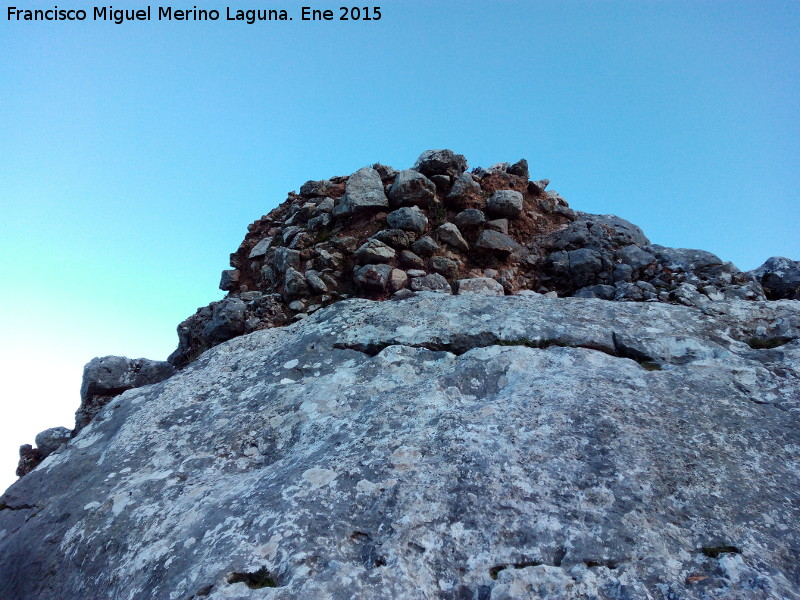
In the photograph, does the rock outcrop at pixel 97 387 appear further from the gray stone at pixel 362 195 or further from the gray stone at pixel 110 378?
the gray stone at pixel 362 195

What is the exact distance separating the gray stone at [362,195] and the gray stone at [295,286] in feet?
5.15

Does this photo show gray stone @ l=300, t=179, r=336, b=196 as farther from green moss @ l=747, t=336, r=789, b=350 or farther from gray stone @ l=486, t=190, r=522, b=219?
green moss @ l=747, t=336, r=789, b=350

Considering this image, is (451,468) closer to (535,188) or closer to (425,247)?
(425,247)

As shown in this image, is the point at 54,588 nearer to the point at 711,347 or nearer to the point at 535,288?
the point at 711,347

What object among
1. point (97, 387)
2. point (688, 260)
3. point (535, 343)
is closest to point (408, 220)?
point (535, 343)

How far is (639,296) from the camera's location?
7527mm

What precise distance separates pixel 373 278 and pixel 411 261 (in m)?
0.72

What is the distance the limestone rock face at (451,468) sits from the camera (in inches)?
120

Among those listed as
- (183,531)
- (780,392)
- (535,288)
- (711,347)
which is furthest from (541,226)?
(183,531)

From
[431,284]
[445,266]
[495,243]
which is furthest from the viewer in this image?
[495,243]

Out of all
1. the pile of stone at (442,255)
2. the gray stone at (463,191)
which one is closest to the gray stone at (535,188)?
the pile of stone at (442,255)

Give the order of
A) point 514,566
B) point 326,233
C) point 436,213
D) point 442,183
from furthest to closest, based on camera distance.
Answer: point 442,183 < point 326,233 < point 436,213 < point 514,566

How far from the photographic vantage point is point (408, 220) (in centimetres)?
834

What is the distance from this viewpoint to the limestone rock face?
10.0ft
